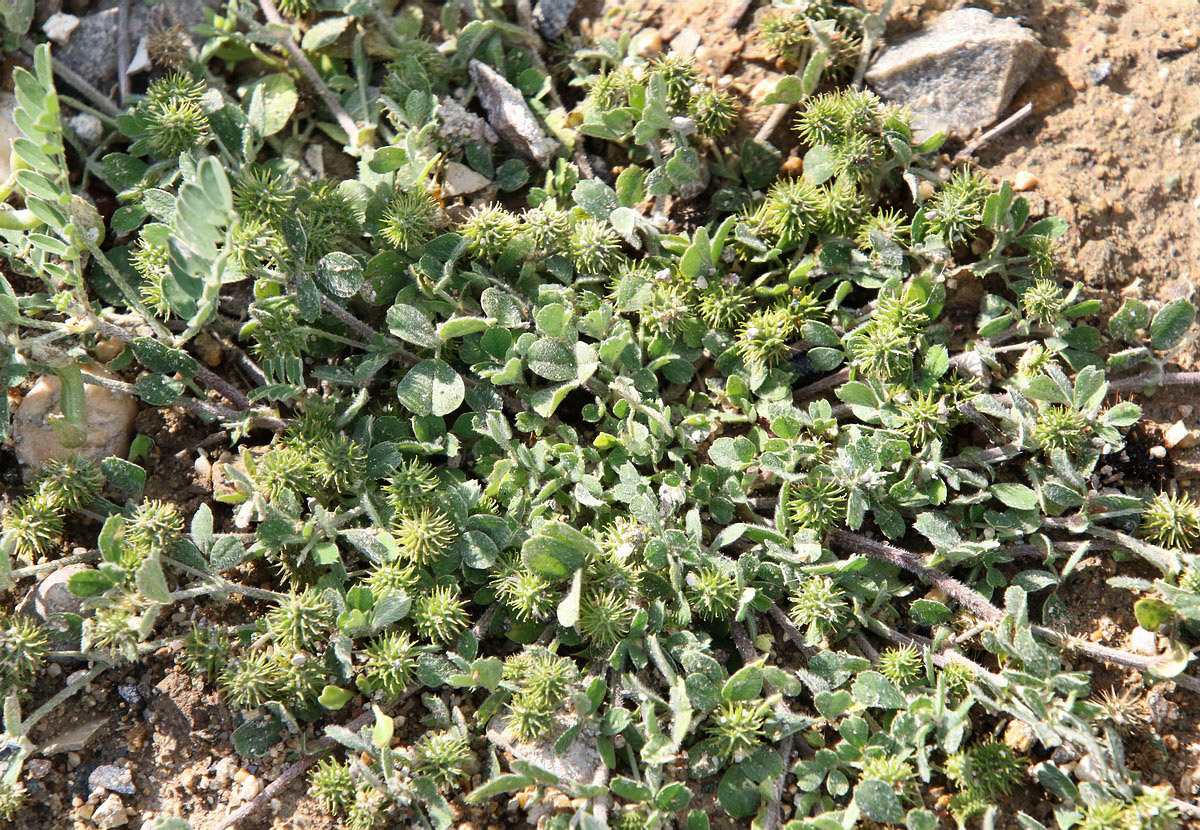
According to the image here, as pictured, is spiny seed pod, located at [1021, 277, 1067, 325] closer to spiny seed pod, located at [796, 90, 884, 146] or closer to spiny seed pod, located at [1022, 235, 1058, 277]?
spiny seed pod, located at [1022, 235, 1058, 277]

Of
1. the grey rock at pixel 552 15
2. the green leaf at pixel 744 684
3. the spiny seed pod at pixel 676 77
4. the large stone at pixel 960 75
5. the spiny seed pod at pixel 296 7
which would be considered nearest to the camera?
the green leaf at pixel 744 684

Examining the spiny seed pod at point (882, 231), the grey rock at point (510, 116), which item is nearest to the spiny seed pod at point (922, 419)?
the spiny seed pod at point (882, 231)

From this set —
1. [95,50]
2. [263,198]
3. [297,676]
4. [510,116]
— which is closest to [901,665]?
[297,676]

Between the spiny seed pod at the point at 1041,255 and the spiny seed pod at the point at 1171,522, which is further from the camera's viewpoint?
the spiny seed pod at the point at 1041,255

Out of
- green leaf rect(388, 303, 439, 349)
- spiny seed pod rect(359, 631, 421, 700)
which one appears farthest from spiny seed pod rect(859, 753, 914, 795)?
green leaf rect(388, 303, 439, 349)

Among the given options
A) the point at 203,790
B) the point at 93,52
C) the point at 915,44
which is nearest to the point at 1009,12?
the point at 915,44

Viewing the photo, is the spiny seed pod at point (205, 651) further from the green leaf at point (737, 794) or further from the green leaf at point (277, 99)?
the green leaf at point (277, 99)

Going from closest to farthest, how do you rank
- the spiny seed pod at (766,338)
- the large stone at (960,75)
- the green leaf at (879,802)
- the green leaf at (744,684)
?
the green leaf at (879,802) < the green leaf at (744,684) < the spiny seed pod at (766,338) < the large stone at (960,75)

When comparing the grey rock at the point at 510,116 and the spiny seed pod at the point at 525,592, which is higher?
the grey rock at the point at 510,116
